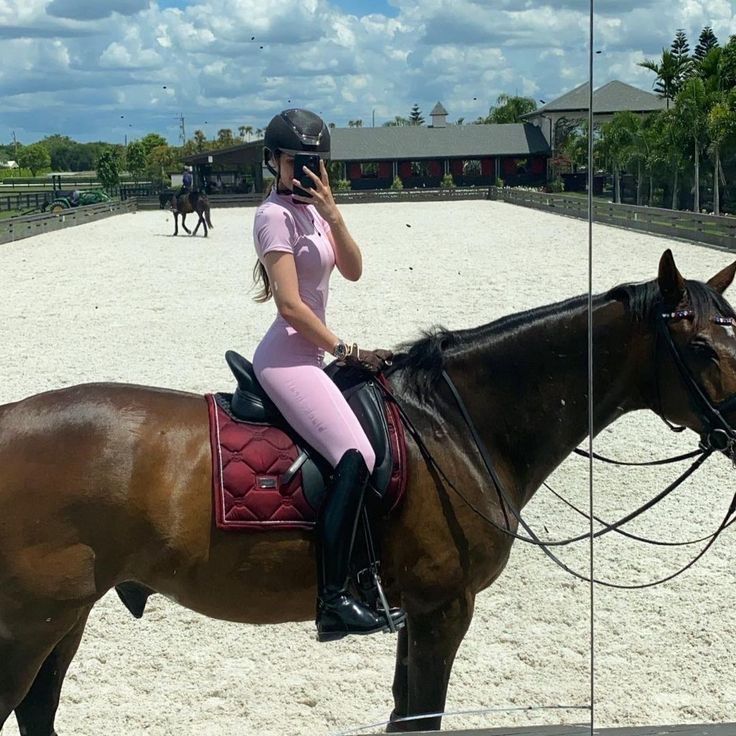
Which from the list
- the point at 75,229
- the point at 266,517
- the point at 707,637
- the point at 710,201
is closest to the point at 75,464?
the point at 266,517

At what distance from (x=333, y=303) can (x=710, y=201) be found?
1417 centimetres

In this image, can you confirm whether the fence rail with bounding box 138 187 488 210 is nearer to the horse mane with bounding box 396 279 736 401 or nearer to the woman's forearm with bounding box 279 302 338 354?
the horse mane with bounding box 396 279 736 401

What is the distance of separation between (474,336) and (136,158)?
4159cm

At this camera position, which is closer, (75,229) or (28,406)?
(28,406)

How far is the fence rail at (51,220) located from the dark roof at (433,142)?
17.2 meters

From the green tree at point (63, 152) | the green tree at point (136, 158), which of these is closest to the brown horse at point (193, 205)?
the green tree at point (136, 158)

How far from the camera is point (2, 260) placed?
21.6m

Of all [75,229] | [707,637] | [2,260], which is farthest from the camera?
[75,229]

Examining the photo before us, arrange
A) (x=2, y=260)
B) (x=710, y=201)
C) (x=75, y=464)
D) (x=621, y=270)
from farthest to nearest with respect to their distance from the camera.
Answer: (x=710, y=201) → (x=2, y=260) → (x=621, y=270) → (x=75, y=464)

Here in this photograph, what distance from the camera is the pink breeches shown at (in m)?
2.68

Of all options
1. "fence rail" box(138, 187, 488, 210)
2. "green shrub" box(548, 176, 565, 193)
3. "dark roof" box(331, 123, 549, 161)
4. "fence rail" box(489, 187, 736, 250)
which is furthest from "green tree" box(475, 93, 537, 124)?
"dark roof" box(331, 123, 549, 161)

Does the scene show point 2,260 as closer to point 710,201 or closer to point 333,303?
point 333,303

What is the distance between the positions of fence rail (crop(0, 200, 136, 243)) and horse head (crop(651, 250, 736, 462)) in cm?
2673

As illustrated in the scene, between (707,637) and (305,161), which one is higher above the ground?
→ (305,161)
